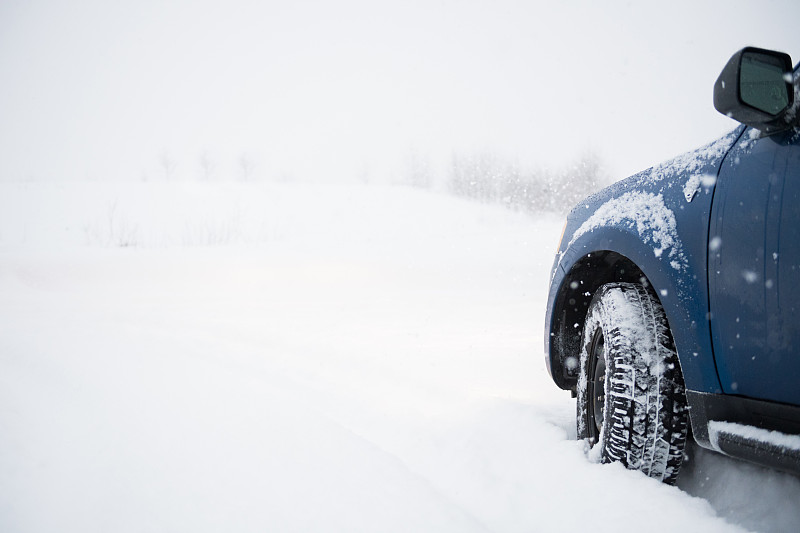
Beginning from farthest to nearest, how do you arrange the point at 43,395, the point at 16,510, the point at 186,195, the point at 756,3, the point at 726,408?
the point at 186,195 < the point at 43,395 < the point at 756,3 < the point at 16,510 < the point at 726,408

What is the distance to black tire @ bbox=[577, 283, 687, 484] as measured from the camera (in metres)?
1.78

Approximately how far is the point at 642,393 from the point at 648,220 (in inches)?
28.2

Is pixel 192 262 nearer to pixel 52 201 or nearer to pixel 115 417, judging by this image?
pixel 115 417

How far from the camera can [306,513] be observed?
1792 millimetres

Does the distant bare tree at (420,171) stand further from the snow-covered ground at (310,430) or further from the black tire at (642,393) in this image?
the black tire at (642,393)

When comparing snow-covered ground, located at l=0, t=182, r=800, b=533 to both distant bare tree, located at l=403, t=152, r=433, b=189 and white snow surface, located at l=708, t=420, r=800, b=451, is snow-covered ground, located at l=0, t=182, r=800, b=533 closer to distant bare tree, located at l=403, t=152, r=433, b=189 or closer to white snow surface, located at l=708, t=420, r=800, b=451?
white snow surface, located at l=708, t=420, r=800, b=451

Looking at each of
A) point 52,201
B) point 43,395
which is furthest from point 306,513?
point 52,201

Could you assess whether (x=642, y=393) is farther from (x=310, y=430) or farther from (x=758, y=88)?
(x=310, y=430)

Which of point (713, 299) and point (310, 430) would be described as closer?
point (713, 299)

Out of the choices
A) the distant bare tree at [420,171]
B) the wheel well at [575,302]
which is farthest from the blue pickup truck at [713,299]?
the distant bare tree at [420,171]

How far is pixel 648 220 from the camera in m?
1.82

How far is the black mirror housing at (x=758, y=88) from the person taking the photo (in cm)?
130

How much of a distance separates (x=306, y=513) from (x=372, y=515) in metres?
0.27

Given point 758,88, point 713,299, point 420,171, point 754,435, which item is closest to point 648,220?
point 713,299
